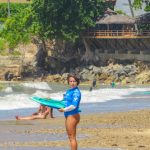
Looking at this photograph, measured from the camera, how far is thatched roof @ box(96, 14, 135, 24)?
2360 inches

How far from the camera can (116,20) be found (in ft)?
197

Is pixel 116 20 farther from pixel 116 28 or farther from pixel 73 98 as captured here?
pixel 73 98

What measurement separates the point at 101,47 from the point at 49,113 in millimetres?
39660

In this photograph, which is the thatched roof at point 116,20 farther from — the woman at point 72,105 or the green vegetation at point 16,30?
the woman at point 72,105

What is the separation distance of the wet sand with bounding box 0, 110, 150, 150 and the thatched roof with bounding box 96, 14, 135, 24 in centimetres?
3475

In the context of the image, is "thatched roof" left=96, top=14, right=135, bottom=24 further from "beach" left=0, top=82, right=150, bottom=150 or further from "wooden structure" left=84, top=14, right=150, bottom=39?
"beach" left=0, top=82, right=150, bottom=150

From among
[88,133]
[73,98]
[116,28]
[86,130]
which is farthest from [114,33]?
[73,98]

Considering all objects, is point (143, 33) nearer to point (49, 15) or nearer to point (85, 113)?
point (49, 15)

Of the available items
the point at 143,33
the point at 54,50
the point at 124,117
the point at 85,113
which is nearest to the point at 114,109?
the point at 85,113

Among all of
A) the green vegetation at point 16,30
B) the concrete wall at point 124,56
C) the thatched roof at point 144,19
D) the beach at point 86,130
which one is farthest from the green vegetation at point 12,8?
the beach at point 86,130

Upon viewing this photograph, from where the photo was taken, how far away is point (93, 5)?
6078 centimetres

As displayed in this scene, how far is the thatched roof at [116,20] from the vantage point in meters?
60.0

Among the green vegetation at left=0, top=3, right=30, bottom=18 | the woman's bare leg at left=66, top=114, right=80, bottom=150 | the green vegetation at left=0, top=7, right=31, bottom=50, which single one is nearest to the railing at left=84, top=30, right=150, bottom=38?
the green vegetation at left=0, top=7, right=31, bottom=50

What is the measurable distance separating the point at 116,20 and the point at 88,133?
136 ft
